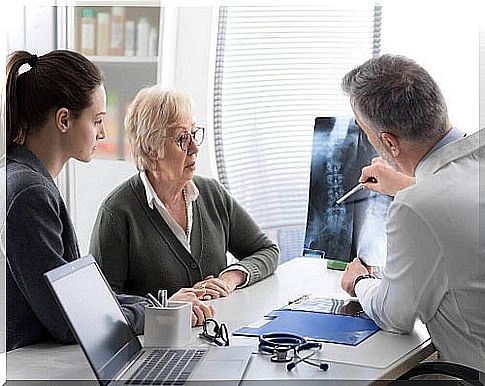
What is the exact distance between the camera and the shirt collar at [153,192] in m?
2.65

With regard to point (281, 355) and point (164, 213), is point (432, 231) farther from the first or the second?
point (164, 213)

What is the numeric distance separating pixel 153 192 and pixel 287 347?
3.01 ft

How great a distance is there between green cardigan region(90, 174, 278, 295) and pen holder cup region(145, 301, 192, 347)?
0.64m

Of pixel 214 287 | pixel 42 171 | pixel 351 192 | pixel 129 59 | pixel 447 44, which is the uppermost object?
pixel 447 44

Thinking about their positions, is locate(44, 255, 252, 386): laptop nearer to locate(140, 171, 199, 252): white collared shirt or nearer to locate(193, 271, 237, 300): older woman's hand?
locate(193, 271, 237, 300): older woman's hand

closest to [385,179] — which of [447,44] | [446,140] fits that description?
[446,140]

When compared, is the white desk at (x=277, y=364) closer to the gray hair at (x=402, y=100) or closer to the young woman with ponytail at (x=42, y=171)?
the young woman with ponytail at (x=42, y=171)

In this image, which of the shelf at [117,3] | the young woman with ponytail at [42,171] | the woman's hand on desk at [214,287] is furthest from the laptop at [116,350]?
the shelf at [117,3]

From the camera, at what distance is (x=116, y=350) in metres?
1.78

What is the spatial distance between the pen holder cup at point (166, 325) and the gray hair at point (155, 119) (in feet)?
2.78

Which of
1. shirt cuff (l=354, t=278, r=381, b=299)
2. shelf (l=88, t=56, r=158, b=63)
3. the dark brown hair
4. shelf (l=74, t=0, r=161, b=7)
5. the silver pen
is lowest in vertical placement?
shirt cuff (l=354, t=278, r=381, b=299)

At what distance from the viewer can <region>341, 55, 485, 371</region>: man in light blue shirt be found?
6.54 feet

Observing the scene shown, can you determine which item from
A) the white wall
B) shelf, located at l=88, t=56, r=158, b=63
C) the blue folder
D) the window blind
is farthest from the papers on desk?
shelf, located at l=88, t=56, r=158, b=63

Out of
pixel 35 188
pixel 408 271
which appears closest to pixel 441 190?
pixel 408 271
